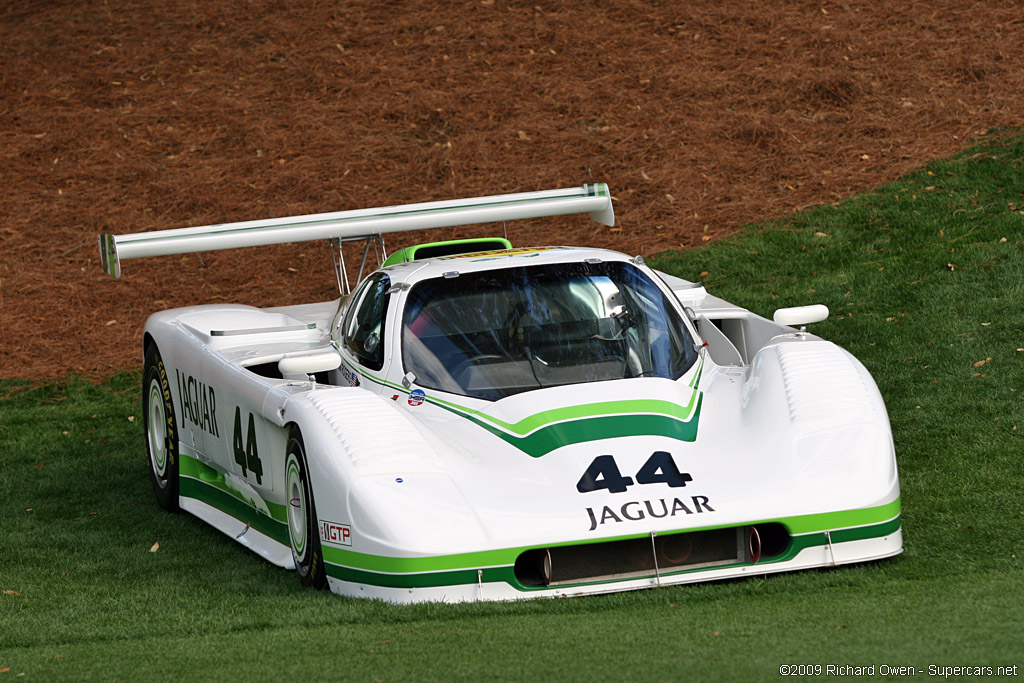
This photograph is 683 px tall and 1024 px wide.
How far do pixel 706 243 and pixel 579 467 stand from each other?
8404 mm

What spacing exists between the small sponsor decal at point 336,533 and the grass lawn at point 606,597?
8.7 inches

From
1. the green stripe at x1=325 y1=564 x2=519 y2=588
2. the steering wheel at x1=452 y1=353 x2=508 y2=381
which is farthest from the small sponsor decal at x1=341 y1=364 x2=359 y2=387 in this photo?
the green stripe at x1=325 y1=564 x2=519 y2=588

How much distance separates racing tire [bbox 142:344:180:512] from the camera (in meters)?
8.18

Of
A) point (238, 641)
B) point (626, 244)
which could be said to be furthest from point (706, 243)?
point (238, 641)

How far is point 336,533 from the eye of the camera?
5.50 m

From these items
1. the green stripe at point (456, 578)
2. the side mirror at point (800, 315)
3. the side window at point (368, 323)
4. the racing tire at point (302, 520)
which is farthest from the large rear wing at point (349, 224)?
the green stripe at point (456, 578)

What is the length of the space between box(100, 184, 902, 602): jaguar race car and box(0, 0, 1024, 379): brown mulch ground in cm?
564

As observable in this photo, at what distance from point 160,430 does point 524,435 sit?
3.59 metres

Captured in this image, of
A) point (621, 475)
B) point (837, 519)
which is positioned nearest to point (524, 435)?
point (621, 475)

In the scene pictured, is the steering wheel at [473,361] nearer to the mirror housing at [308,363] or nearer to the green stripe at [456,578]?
the mirror housing at [308,363]

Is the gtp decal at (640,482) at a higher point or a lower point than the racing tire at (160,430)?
higher

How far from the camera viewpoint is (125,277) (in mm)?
14719

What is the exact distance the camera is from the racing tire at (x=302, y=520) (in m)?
5.72

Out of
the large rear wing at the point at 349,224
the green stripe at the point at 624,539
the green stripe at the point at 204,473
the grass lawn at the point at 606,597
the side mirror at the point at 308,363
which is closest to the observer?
the grass lawn at the point at 606,597
